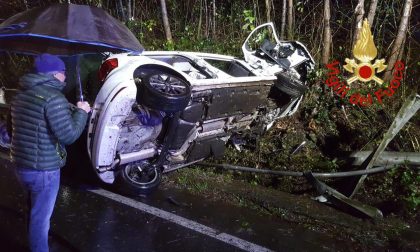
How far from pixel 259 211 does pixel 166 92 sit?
1804mm

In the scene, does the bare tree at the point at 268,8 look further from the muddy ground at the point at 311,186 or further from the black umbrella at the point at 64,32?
the black umbrella at the point at 64,32

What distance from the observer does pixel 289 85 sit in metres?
6.27

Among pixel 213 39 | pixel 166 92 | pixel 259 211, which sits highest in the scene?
pixel 166 92

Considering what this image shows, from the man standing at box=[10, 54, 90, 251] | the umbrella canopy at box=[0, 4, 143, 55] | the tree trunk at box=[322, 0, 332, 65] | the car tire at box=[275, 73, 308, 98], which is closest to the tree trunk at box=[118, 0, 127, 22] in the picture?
the tree trunk at box=[322, 0, 332, 65]

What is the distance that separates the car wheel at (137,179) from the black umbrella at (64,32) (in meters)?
1.63

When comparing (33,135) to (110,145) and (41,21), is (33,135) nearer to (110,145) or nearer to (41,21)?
(41,21)

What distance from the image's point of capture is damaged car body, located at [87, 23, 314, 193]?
14.0 ft

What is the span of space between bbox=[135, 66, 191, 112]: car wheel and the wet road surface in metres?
1.22

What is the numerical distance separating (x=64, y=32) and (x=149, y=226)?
2.15 meters

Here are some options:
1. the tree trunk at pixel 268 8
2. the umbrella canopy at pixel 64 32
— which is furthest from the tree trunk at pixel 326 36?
the umbrella canopy at pixel 64 32

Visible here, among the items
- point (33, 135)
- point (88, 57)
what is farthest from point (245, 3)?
point (33, 135)

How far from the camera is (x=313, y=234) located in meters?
4.34

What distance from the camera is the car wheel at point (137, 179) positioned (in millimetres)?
4777

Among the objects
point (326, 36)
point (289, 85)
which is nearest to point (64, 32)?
point (289, 85)
